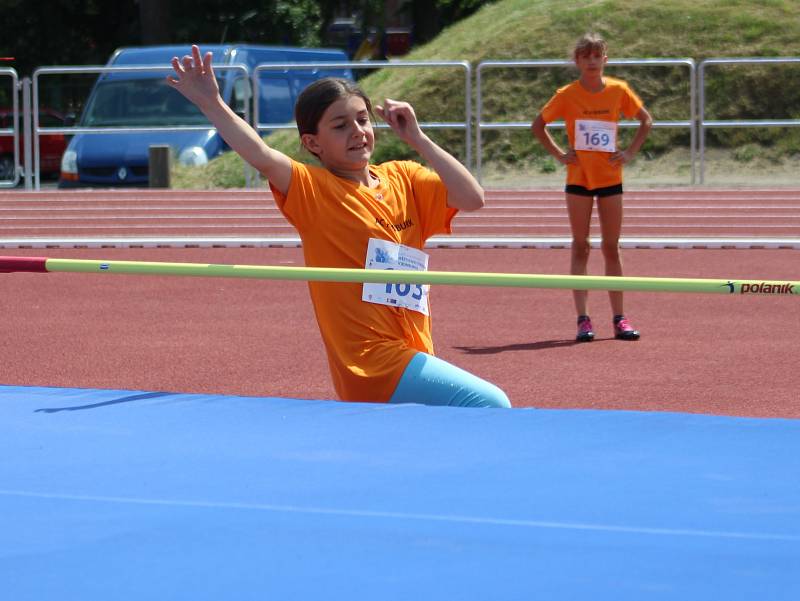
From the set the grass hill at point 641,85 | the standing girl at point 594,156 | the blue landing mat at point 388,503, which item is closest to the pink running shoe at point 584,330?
the standing girl at point 594,156

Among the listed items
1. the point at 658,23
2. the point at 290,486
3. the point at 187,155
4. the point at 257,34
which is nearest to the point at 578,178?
the point at 290,486

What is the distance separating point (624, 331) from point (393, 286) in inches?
190

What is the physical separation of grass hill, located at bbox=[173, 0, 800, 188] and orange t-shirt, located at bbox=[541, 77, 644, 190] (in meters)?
9.99

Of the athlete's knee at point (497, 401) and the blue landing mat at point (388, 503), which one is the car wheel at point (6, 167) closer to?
the blue landing mat at point (388, 503)

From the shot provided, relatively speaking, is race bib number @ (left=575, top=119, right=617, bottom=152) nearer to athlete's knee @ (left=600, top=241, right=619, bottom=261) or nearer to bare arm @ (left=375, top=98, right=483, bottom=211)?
athlete's knee @ (left=600, top=241, right=619, bottom=261)

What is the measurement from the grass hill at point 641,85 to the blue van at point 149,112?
633 millimetres

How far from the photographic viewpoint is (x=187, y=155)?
1927 cm

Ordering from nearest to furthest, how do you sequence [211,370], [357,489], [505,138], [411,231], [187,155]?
[357,489]
[411,231]
[211,370]
[187,155]
[505,138]

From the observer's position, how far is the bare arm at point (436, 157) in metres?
4.38

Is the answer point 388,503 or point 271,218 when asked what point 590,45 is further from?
point 271,218

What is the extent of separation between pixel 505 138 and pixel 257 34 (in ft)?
53.1

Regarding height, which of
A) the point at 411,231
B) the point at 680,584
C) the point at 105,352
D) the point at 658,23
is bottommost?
the point at 105,352

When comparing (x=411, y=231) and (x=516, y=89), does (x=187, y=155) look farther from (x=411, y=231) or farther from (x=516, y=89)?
(x=411, y=231)

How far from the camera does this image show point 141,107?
1931cm
